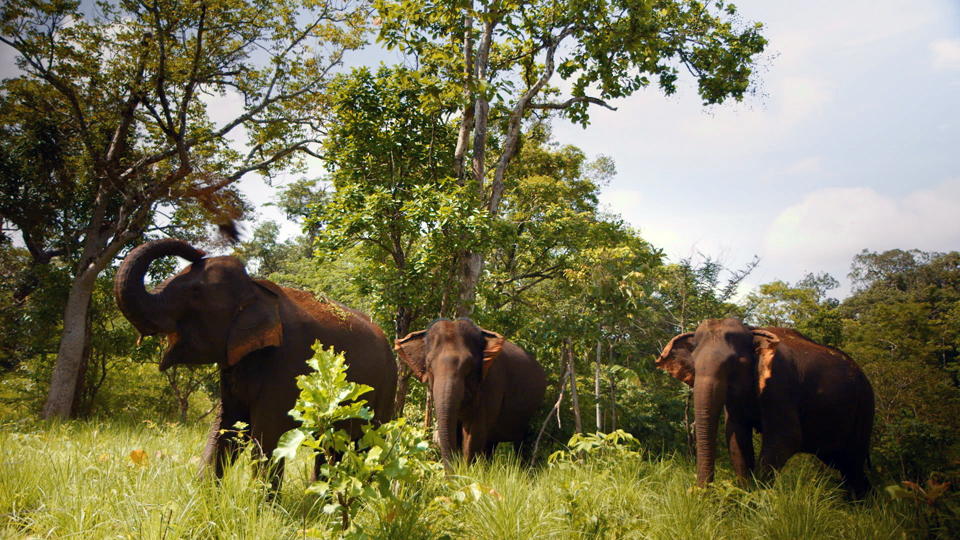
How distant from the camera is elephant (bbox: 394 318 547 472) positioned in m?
6.78

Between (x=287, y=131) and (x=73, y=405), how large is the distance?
28.3 ft

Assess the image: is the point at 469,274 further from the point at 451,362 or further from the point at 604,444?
the point at 604,444

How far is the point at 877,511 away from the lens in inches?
202

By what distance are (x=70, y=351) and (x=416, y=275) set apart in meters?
8.75

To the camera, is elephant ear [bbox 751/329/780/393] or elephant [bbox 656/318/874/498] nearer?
elephant [bbox 656/318/874/498]

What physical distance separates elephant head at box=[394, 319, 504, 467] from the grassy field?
1.15m

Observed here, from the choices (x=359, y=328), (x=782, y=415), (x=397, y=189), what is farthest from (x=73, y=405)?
(x=782, y=415)

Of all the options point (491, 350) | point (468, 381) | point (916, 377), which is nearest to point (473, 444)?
point (468, 381)

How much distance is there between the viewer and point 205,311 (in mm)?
4902

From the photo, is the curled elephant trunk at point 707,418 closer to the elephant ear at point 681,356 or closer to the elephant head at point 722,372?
the elephant head at point 722,372

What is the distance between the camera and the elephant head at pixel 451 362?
6703 millimetres

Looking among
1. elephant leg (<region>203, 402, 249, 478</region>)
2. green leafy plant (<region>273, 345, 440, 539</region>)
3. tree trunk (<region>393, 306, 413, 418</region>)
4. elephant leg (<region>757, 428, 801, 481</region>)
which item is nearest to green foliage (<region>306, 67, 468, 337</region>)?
tree trunk (<region>393, 306, 413, 418</region>)

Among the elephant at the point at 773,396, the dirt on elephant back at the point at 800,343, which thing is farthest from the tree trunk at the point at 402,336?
the dirt on elephant back at the point at 800,343

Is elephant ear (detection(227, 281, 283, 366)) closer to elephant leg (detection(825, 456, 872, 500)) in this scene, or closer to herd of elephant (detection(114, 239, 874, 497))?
herd of elephant (detection(114, 239, 874, 497))
